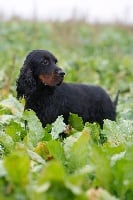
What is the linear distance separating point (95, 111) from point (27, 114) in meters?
2.45

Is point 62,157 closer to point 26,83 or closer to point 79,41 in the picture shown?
point 26,83

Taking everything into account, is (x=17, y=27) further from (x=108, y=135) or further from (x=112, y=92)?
(x=108, y=135)

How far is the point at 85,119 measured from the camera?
7.20m

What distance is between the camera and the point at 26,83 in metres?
6.79

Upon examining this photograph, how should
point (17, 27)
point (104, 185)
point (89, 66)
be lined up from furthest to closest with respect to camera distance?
point (17, 27) → point (89, 66) → point (104, 185)

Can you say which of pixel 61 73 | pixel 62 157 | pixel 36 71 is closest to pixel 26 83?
pixel 36 71

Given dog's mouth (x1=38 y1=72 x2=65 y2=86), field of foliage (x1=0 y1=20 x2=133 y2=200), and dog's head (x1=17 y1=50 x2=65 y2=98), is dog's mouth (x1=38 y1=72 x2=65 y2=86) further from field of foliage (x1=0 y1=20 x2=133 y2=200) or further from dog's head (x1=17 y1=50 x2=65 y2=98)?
field of foliage (x1=0 y1=20 x2=133 y2=200)

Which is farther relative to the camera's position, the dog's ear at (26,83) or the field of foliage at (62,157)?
the dog's ear at (26,83)

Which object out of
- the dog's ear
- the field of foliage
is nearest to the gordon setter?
the dog's ear

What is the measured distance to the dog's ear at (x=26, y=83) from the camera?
675cm

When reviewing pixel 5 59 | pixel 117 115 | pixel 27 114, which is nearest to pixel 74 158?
pixel 27 114

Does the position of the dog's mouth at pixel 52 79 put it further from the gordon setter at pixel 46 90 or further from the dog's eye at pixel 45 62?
the dog's eye at pixel 45 62

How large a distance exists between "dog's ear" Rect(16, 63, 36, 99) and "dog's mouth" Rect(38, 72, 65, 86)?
4.9 inches

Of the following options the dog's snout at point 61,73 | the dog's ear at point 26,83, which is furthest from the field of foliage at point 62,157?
the dog's snout at point 61,73
